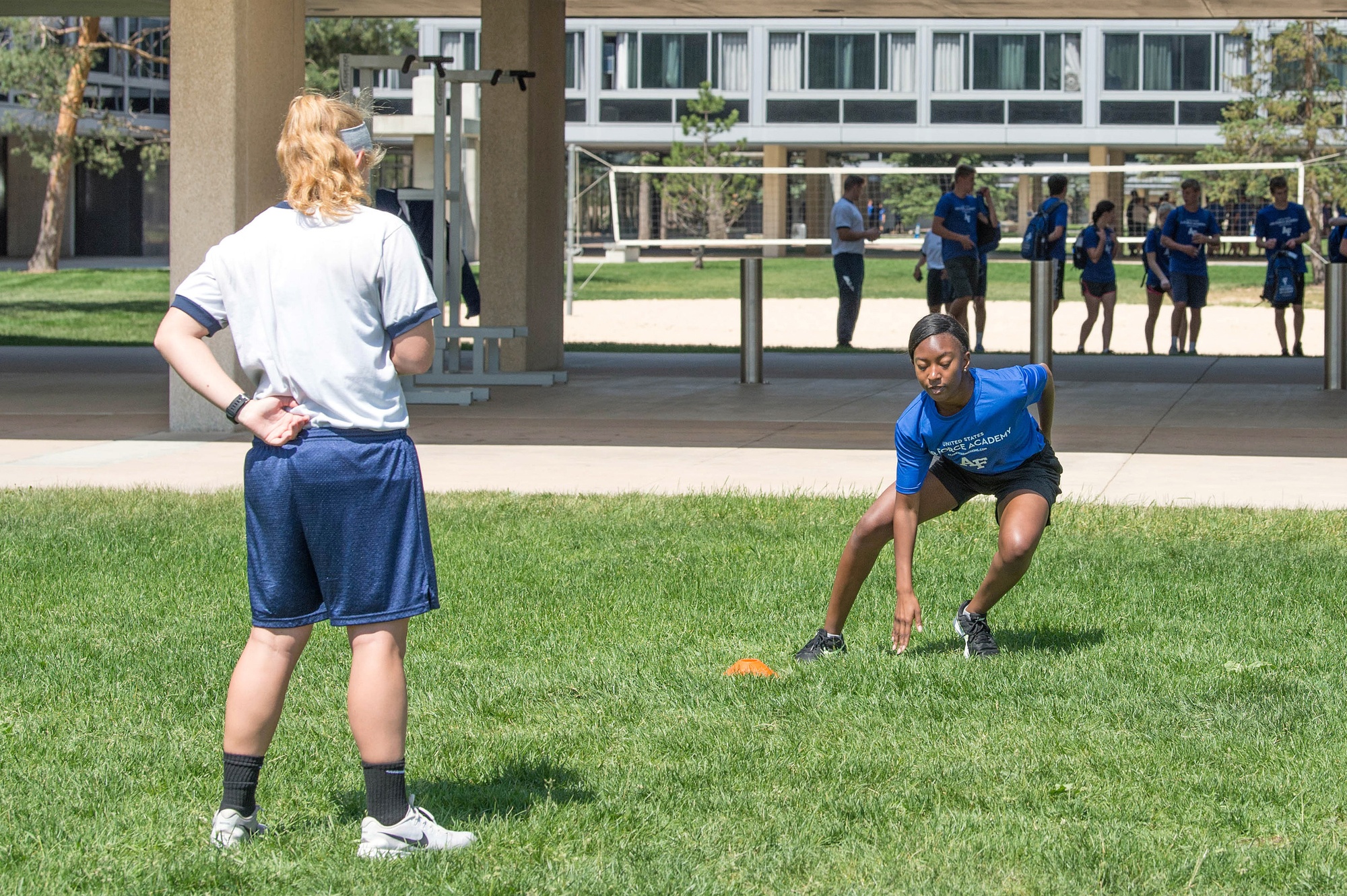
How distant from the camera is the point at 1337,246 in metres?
15.7

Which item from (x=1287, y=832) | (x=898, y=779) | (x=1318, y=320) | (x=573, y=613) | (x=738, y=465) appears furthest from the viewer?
(x=1318, y=320)

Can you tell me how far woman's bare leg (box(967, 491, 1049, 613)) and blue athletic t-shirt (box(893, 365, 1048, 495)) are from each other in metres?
0.21

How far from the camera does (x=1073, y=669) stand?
5559 mm

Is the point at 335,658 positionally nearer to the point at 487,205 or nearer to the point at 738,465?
the point at 738,465

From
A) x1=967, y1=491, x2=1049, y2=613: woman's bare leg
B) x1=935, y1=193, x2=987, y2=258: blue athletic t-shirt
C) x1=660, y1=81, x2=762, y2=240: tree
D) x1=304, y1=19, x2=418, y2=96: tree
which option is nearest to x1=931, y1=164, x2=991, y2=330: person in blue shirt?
x1=935, y1=193, x2=987, y2=258: blue athletic t-shirt

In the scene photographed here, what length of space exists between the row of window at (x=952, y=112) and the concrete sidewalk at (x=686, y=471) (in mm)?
48501

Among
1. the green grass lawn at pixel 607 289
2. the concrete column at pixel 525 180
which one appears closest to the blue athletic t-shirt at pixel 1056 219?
the concrete column at pixel 525 180

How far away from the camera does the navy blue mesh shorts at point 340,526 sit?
3789 millimetres

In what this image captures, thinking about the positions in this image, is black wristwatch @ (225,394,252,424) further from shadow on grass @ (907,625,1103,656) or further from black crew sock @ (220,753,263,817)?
shadow on grass @ (907,625,1103,656)

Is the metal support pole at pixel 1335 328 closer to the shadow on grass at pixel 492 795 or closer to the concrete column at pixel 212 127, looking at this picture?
the concrete column at pixel 212 127

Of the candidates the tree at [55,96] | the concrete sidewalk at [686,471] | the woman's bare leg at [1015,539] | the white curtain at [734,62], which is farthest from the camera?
the white curtain at [734,62]

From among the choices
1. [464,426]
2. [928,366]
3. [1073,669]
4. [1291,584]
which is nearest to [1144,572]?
[1291,584]

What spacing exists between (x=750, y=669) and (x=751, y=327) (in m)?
10.1

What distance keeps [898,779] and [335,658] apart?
2220mm
